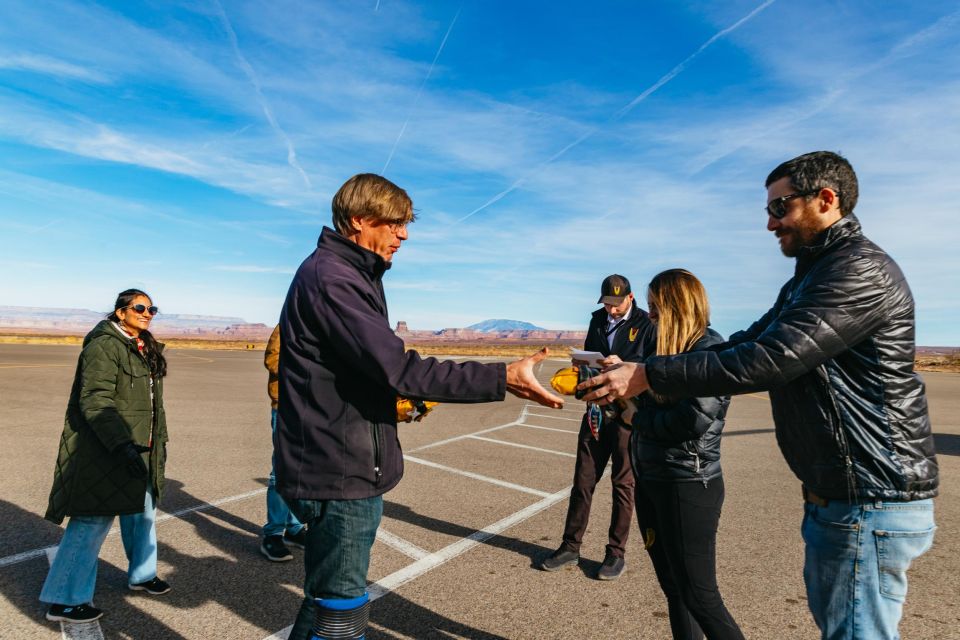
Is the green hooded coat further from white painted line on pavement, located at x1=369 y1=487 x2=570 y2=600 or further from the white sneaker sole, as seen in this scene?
white painted line on pavement, located at x1=369 y1=487 x2=570 y2=600

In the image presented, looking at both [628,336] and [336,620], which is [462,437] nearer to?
[628,336]

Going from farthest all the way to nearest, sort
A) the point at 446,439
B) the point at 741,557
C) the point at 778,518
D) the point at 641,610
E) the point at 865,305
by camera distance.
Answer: the point at 446,439 < the point at 778,518 < the point at 741,557 < the point at 641,610 < the point at 865,305

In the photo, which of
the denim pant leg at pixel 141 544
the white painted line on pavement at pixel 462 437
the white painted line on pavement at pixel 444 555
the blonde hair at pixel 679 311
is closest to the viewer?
the blonde hair at pixel 679 311

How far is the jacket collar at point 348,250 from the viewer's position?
2.11 meters

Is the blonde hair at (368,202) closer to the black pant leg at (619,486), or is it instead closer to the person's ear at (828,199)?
the person's ear at (828,199)

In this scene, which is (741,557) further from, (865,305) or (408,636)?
(865,305)

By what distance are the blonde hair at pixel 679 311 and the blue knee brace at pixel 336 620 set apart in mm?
1803

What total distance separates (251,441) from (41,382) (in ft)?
34.8

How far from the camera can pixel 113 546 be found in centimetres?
447

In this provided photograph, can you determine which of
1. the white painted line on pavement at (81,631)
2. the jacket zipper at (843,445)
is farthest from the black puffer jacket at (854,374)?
the white painted line on pavement at (81,631)

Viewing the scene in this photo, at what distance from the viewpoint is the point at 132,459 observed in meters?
3.44

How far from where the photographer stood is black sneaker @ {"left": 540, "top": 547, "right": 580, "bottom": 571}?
13.6ft

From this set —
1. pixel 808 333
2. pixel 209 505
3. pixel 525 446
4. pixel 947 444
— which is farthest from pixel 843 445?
pixel 947 444

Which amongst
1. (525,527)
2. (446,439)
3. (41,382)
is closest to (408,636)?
(525,527)
